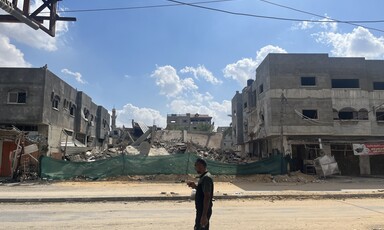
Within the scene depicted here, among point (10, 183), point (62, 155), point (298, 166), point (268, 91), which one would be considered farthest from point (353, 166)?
point (10, 183)

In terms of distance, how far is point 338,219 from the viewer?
1013cm

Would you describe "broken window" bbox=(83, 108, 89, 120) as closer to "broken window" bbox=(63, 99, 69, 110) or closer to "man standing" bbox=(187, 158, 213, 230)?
"broken window" bbox=(63, 99, 69, 110)

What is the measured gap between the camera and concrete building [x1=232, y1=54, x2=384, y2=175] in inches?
1172

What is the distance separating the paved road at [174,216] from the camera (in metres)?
9.00

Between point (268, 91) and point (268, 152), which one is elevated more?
point (268, 91)

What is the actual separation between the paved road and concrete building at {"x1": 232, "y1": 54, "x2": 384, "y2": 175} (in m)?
17.0

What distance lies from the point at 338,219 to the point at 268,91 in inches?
818

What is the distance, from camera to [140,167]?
2536 cm

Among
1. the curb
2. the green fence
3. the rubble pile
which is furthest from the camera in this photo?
the rubble pile

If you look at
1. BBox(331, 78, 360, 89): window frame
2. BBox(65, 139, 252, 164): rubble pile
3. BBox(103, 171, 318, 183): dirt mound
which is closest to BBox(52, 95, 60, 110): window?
BBox(65, 139, 252, 164): rubble pile

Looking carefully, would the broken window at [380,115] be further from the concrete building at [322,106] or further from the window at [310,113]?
the window at [310,113]

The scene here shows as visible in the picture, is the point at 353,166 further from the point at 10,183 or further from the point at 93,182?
the point at 10,183

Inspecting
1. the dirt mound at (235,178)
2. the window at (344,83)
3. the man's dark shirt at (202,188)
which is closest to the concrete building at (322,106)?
the window at (344,83)

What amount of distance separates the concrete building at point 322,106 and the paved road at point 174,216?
17.0 meters
